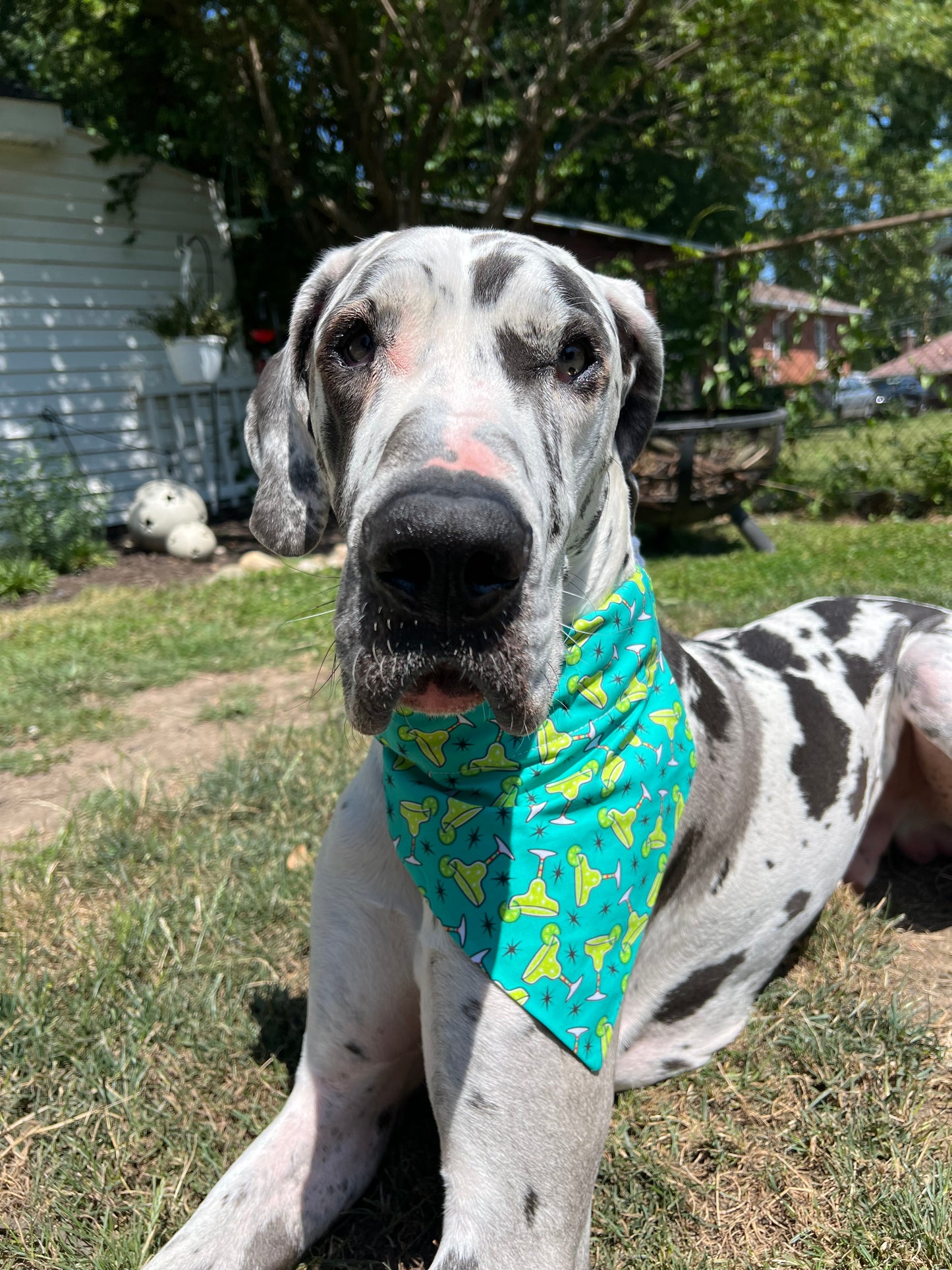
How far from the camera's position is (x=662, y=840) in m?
2.15

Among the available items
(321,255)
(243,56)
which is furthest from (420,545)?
(243,56)

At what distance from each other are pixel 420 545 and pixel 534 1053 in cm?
105

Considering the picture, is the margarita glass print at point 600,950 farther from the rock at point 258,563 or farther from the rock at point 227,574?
the rock at point 258,563

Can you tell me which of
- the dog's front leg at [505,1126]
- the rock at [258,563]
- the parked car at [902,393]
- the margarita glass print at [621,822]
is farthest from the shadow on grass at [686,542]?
the dog's front leg at [505,1126]

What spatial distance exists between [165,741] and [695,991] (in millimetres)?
3125

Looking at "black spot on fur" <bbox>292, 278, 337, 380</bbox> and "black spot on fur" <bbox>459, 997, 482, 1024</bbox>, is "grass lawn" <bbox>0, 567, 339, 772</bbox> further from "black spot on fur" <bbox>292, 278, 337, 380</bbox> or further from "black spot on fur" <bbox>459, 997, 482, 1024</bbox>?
"black spot on fur" <bbox>459, 997, 482, 1024</bbox>

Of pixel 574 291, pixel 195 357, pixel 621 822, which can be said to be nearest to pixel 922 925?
pixel 621 822

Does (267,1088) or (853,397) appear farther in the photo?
(853,397)

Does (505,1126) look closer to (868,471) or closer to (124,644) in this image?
(124,644)

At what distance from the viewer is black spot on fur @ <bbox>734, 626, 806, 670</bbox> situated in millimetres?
2959

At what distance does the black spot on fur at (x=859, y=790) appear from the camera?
Answer: 2.81m

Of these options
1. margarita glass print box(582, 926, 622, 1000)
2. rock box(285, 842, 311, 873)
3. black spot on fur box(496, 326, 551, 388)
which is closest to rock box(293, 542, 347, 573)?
rock box(285, 842, 311, 873)

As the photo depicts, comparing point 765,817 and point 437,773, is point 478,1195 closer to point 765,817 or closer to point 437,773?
point 437,773

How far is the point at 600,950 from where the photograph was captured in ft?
6.52
